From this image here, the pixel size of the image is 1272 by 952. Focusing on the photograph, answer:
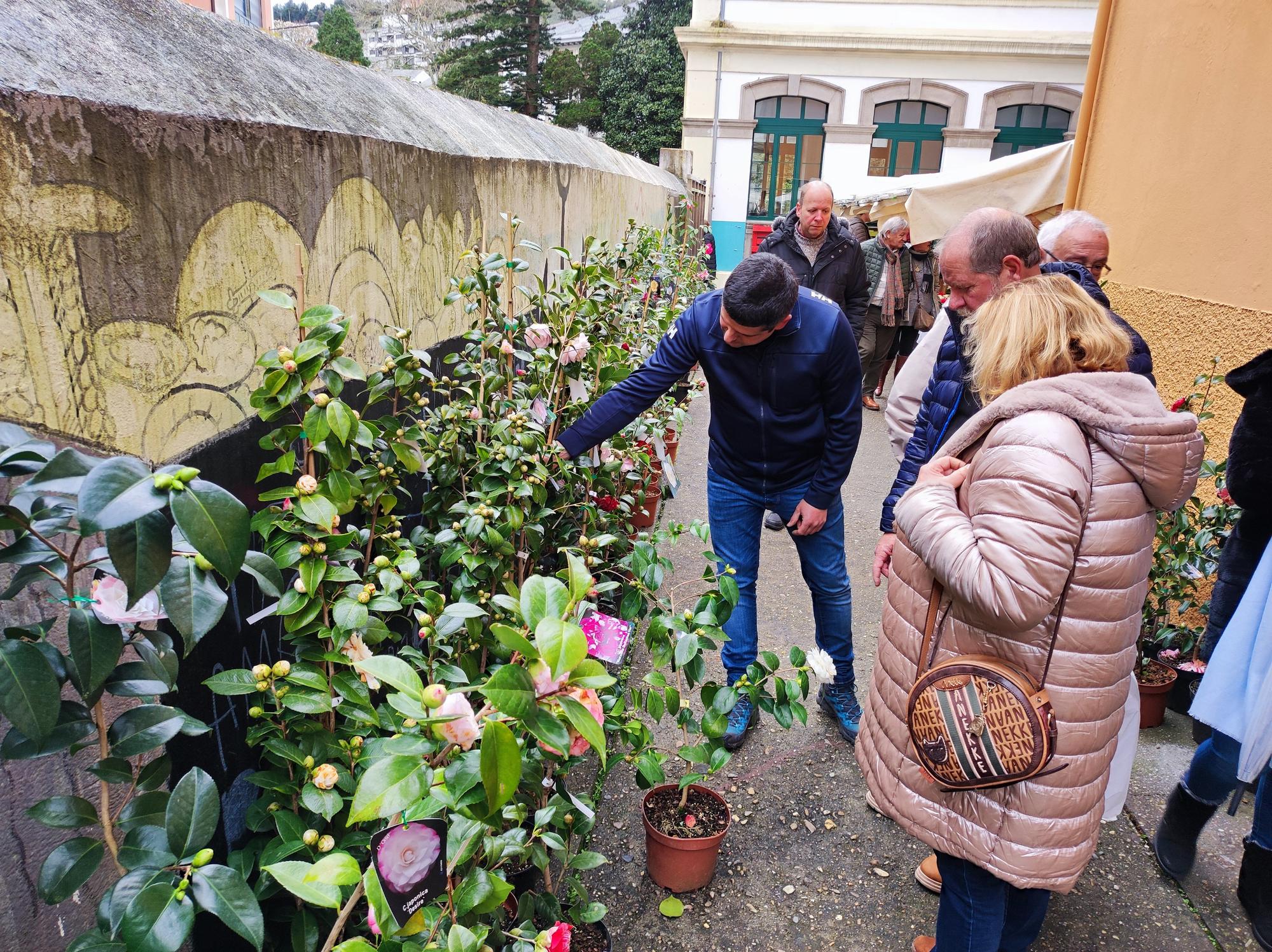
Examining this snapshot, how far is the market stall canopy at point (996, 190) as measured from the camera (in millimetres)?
6375

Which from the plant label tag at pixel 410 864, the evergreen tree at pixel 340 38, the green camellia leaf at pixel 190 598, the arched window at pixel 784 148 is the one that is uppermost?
the evergreen tree at pixel 340 38

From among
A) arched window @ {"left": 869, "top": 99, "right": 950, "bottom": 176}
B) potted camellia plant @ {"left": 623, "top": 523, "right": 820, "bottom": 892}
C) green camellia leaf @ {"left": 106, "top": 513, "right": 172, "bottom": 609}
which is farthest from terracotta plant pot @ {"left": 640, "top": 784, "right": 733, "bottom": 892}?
arched window @ {"left": 869, "top": 99, "right": 950, "bottom": 176}

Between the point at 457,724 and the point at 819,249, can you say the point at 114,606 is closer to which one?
the point at 457,724

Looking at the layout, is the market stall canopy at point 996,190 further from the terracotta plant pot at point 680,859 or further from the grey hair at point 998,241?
the terracotta plant pot at point 680,859

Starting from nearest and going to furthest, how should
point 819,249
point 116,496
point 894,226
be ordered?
point 116,496 → point 819,249 → point 894,226

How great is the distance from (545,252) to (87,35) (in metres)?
3.18

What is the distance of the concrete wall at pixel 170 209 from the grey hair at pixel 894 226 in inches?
243

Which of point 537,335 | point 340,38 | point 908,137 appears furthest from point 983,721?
point 340,38

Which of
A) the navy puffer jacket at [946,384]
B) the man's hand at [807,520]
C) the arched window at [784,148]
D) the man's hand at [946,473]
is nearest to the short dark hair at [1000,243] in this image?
the navy puffer jacket at [946,384]

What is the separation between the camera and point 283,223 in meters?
1.89

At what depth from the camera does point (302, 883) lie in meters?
1.01

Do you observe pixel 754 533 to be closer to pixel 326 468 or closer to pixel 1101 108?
pixel 326 468

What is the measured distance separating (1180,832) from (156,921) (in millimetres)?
2915

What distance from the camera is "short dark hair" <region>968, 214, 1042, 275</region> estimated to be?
7.89ft
